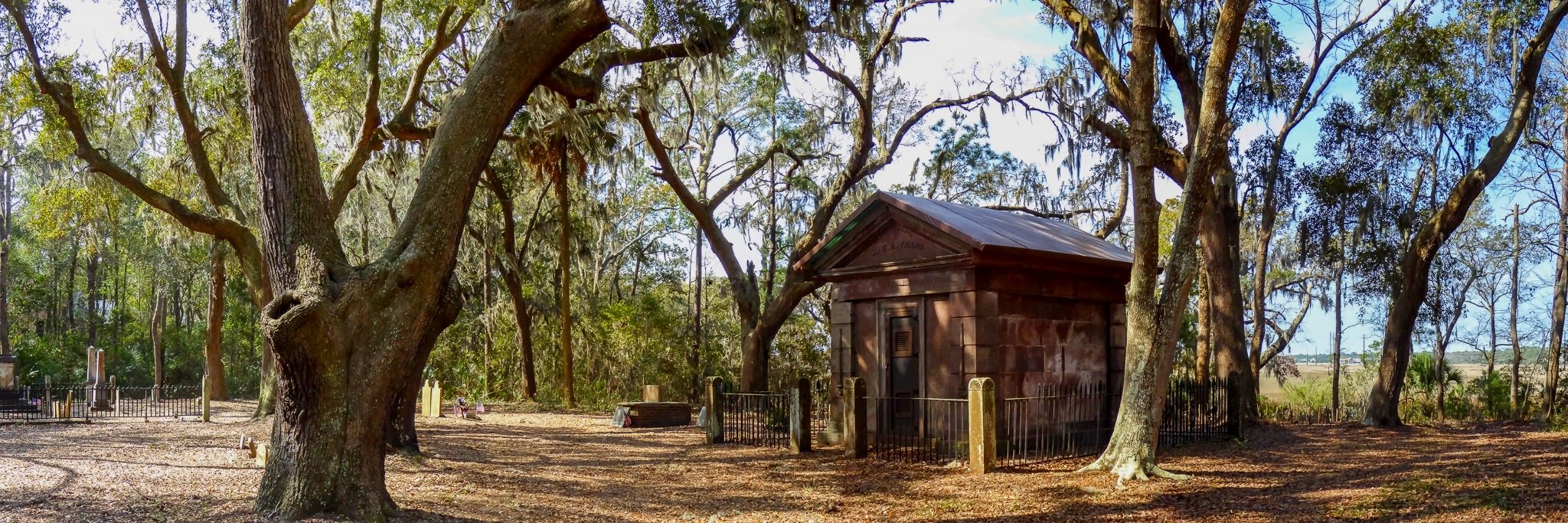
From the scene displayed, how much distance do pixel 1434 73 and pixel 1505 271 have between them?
68.6 ft

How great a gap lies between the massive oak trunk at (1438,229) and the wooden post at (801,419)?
10553 millimetres

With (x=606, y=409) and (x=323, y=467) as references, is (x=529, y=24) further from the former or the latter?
(x=606, y=409)

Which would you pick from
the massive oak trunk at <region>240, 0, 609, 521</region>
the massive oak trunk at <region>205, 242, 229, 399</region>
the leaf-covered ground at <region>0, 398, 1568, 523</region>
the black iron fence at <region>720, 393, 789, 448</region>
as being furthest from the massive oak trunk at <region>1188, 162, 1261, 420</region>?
the massive oak trunk at <region>205, 242, 229, 399</region>

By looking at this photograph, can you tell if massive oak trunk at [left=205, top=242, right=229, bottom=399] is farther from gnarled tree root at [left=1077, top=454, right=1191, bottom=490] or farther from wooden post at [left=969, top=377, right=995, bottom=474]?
gnarled tree root at [left=1077, top=454, right=1191, bottom=490]

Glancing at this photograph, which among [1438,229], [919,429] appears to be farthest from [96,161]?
[1438,229]

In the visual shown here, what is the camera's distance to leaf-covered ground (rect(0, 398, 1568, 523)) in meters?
8.71

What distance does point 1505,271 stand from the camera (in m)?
34.7

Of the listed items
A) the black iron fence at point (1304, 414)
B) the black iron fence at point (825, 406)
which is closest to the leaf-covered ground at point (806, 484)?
the black iron fence at point (825, 406)

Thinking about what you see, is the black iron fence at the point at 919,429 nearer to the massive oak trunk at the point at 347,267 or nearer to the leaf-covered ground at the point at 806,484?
the leaf-covered ground at the point at 806,484

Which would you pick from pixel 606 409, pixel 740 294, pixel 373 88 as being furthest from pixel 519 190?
pixel 373 88

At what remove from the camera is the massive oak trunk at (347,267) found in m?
7.87

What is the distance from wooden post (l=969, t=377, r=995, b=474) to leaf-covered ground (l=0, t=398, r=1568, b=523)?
225 millimetres

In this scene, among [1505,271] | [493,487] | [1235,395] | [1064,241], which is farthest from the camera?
[1505,271]

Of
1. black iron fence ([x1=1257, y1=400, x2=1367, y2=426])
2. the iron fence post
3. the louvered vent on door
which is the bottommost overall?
black iron fence ([x1=1257, y1=400, x2=1367, y2=426])
